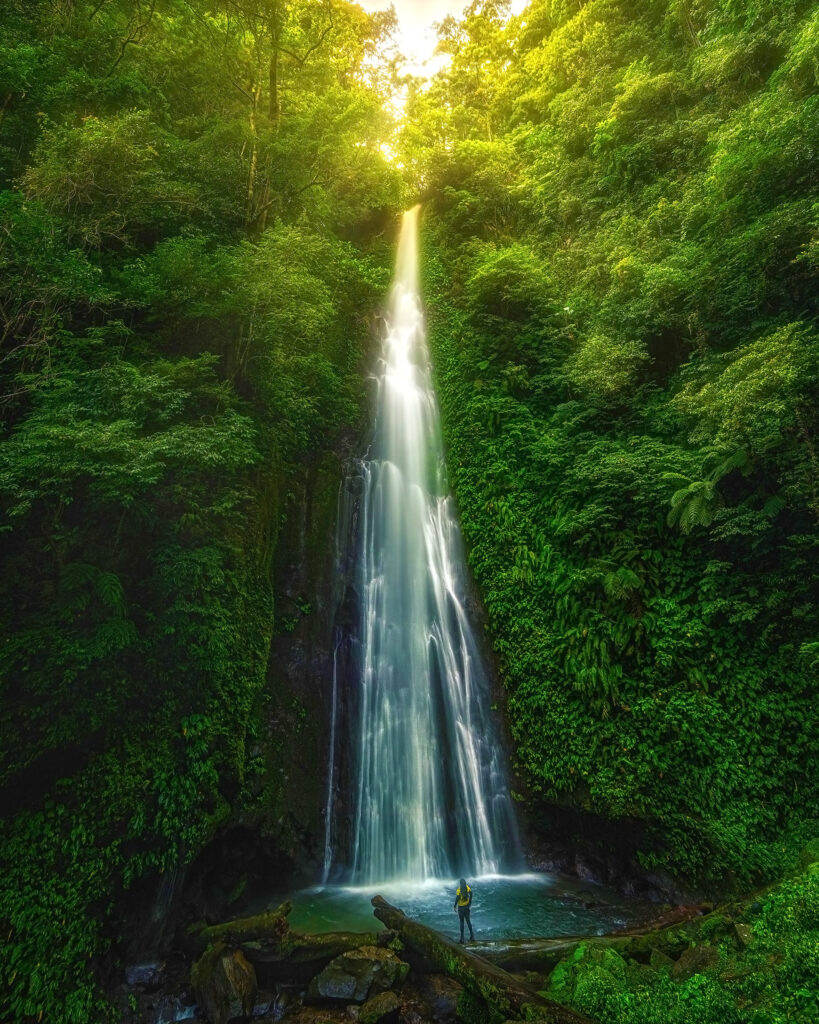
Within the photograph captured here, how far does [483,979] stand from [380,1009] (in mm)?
→ 1036

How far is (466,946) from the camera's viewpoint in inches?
218

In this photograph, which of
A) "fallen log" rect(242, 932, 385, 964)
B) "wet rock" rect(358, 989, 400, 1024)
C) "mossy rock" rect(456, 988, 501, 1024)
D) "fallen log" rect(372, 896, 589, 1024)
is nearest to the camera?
"fallen log" rect(372, 896, 589, 1024)

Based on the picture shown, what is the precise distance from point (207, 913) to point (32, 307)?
8767 mm

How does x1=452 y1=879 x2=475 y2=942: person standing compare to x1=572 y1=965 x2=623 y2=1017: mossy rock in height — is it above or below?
above

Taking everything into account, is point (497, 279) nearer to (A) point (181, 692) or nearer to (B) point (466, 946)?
(A) point (181, 692)

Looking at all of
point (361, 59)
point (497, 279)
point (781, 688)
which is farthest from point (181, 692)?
point (361, 59)

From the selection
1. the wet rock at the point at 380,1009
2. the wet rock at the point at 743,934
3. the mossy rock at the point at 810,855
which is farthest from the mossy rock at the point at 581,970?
the mossy rock at the point at 810,855

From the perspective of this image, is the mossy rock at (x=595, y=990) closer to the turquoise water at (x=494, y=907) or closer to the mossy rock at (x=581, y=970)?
the mossy rock at (x=581, y=970)

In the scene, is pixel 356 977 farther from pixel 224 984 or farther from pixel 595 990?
pixel 595 990

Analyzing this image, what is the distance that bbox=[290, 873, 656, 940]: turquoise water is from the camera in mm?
6188

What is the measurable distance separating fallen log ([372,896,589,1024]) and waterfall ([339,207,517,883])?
120 inches

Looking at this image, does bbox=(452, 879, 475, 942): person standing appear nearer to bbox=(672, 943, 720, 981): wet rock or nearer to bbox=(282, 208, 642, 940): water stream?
bbox=(282, 208, 642, 940): water stream

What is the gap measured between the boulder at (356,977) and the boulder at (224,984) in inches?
25.1

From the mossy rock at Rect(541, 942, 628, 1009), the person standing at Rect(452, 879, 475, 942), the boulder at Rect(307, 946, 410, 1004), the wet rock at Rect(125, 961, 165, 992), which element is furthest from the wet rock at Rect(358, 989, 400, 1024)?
the wet rock at Rect(125, 961, 165, 992)
